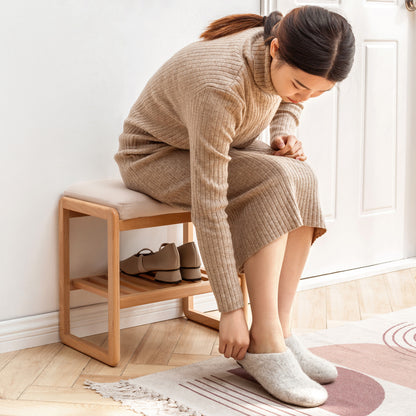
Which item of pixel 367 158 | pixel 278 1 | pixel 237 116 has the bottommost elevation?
pixel 367 158

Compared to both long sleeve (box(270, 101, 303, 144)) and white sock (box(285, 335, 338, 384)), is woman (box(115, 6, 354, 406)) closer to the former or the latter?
white sock (box(285, 335, 338, 384))

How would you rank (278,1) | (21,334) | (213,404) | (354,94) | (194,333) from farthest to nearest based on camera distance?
1. (354,94)
2. (278,1)
3. (194,333)
4. (21,334)
5. (213,404)

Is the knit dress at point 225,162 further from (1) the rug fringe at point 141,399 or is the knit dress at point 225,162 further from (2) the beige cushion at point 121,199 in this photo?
(1) the rug fringe at point 141,399

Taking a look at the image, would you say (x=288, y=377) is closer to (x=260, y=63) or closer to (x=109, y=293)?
(x=109, y=293)

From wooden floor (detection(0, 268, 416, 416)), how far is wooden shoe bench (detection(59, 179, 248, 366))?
6 centimetres

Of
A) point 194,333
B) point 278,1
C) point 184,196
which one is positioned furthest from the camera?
point 278,1

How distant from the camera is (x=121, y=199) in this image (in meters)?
1.72

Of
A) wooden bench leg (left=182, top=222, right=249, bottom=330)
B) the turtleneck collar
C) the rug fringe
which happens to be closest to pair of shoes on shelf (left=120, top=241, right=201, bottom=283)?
wooden bench leg (left=182, top=222, right=249, bottom=330)

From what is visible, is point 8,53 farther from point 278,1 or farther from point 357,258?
point 357,258

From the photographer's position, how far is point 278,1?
7.63 feet

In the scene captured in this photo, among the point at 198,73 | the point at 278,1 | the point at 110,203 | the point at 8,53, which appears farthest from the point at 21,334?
the point at 278,1

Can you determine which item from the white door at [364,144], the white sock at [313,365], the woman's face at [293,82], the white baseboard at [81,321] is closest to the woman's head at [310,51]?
the woman's face at [293,82]

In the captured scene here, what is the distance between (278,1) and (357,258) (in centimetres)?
97

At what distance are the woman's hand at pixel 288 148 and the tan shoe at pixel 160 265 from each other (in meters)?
0.40
